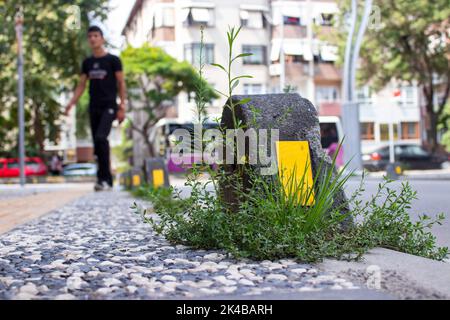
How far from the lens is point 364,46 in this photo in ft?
89.5

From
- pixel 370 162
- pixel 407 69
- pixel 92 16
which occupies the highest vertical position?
pixel 92 16

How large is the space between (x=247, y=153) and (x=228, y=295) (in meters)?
1.24

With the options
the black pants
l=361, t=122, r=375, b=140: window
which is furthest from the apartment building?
l=361, t=122, r=375, b=140: window

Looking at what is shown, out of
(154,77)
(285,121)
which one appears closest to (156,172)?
(285,121)

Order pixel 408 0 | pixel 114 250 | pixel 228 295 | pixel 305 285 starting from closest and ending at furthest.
A: 1. pixel 228 295
2. pixel 305 285
3. pixel 114 250
4. pixel 408 0

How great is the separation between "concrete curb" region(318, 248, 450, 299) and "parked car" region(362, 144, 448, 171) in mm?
24130

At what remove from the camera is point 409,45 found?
26391 millimetres

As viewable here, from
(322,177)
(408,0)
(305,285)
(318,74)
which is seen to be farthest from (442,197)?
(318,74)

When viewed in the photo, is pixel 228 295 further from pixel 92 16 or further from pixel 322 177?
pixel 92 16

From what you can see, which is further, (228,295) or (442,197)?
(442,197)

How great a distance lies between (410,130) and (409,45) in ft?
60.1

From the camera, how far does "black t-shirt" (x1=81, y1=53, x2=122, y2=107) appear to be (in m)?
8.34

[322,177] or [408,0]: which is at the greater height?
[408,0]

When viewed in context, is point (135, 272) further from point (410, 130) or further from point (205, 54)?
point (410, 130)
